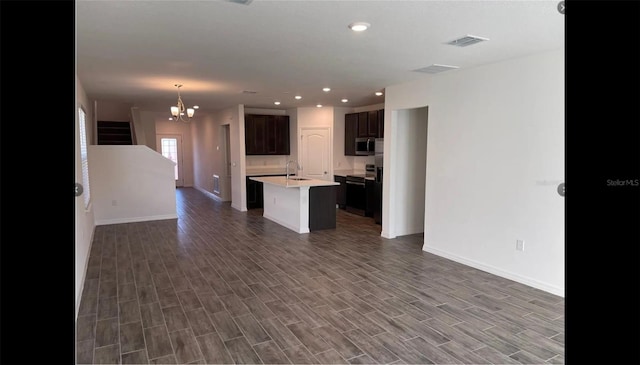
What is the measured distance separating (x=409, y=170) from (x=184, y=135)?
9.79 metres

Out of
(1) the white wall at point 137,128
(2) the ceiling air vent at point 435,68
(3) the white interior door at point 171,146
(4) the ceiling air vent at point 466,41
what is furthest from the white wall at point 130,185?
(4) the ceiling air vent at point 466,41

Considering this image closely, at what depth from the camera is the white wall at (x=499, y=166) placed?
12.4 feet

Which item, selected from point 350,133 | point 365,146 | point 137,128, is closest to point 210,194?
point 137,128

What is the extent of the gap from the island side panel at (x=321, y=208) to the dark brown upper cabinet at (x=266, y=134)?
3.17m

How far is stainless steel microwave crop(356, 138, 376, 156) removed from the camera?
27.0 feet

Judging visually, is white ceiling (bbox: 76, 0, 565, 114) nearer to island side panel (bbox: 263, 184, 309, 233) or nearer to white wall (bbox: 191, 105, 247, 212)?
island side panel (bbox: 263, 184, 309, 233)

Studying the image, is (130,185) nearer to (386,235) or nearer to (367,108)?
(386,235)

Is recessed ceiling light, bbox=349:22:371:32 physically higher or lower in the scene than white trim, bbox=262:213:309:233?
higher

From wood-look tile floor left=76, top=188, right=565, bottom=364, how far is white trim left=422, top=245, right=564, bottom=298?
0.29 ft

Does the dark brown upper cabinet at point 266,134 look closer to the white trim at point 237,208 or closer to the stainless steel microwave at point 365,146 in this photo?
the white trim at point 237,208

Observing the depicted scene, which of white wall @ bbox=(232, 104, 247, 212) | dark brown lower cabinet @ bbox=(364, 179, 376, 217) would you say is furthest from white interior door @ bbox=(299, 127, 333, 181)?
white wall @ bbox=(232, 104, 247, 212)
